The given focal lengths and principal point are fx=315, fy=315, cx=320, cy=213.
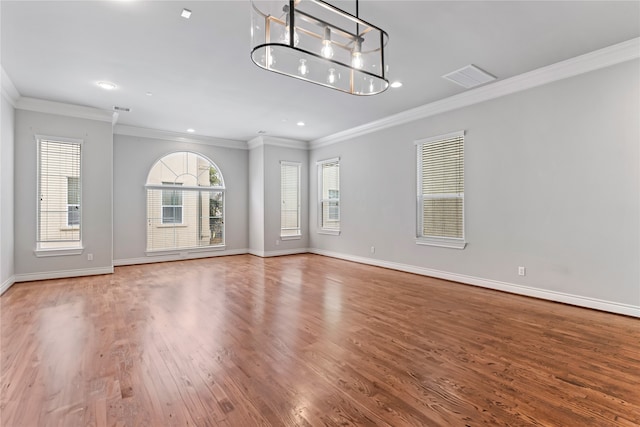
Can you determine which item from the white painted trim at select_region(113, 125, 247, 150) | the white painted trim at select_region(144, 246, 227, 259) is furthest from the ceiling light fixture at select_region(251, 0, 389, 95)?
the white painted trim at select_region(144, 246, 227, 259)

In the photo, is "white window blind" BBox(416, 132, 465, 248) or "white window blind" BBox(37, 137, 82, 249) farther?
"white window blind" BBox(37, 137, 82, 249)

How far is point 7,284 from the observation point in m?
4.55

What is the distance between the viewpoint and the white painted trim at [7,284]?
14.2 feet

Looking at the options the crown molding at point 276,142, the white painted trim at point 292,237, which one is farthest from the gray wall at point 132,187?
the white painted trim at point 292,237

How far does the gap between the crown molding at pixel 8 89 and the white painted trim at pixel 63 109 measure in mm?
129

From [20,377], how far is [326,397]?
2111mm

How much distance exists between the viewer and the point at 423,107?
17.6 ft

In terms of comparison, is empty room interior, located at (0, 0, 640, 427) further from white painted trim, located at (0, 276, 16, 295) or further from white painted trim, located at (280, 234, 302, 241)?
white painted trim, located at (280, 234, 302, 241)

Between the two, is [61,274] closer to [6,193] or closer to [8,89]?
[6,193]

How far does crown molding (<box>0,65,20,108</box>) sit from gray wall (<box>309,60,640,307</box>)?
5919 mm

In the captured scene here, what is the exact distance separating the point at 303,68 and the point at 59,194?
17.1 ft

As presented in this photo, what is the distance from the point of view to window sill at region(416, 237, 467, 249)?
194 inches

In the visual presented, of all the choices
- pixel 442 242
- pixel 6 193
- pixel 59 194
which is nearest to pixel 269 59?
pixel 442 242

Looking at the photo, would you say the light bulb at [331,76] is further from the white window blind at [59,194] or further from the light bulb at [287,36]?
the white window blind at [59,194]
